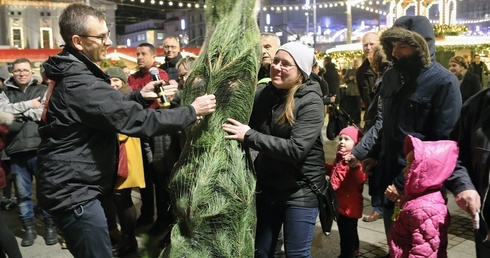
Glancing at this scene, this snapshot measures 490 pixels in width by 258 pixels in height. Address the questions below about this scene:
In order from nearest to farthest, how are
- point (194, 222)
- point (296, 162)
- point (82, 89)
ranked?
point (82, 89)
point (194, 222)
point (296, 162)

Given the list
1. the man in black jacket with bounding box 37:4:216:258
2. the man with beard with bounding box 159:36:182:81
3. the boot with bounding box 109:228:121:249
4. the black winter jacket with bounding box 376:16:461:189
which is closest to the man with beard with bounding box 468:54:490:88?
the man with beard with bounding box 159:36:182:81

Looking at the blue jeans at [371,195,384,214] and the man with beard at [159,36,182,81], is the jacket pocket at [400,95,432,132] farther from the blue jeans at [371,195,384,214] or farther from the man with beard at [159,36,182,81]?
the man with beard at [159,36,182,81]

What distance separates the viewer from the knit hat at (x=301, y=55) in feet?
9.75

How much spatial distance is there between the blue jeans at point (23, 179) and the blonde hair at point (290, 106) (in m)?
3.34

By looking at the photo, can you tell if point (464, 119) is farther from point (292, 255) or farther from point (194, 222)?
point (194, 222)

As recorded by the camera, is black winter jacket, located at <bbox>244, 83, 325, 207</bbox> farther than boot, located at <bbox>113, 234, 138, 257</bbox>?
No

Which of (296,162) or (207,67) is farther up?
(207,67)

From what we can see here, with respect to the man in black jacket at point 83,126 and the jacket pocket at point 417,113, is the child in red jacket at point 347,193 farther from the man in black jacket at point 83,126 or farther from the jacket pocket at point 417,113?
the man in black jacket at point 83,126

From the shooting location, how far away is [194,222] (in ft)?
8.86

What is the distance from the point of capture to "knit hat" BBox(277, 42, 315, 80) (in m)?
2.97

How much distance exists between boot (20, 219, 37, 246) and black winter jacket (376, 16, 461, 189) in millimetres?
3750

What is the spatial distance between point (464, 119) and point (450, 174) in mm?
318

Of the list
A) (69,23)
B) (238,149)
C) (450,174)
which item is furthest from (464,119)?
(69,23)

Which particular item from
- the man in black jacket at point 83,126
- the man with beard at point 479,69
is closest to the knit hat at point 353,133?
the man in black jacket at point 83,126
